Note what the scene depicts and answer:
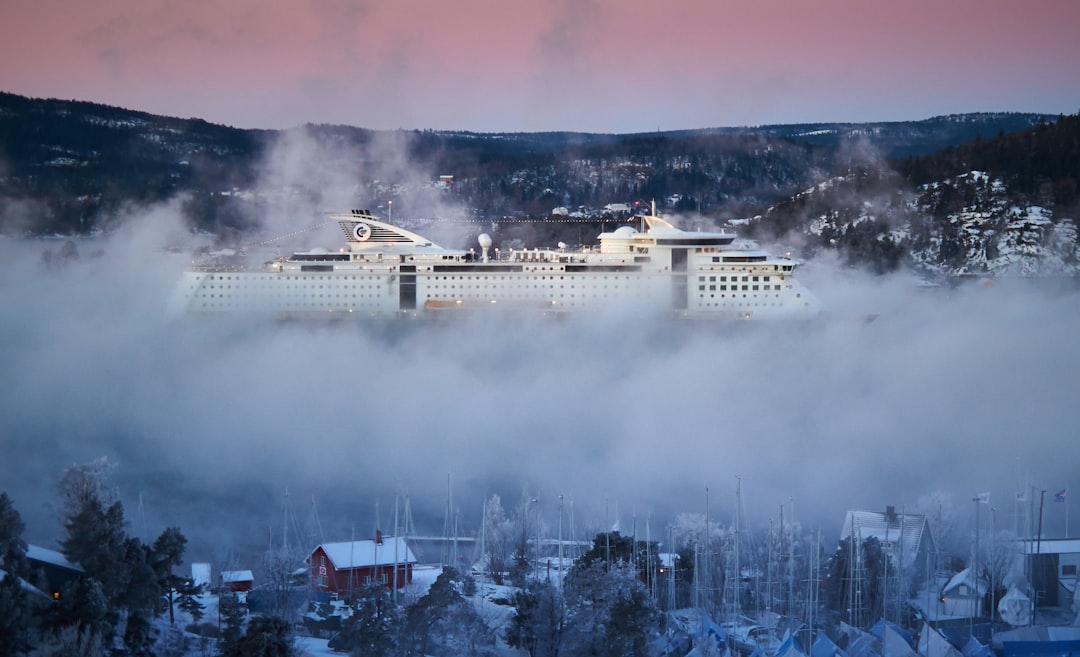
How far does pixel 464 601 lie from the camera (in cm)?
1202

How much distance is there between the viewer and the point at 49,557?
40.8ft

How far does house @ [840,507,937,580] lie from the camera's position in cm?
1403

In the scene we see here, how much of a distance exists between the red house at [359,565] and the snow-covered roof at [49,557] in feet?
7.55

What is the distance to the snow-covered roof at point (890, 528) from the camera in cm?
1433

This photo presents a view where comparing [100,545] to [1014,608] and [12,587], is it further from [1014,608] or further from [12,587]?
[1014,608]

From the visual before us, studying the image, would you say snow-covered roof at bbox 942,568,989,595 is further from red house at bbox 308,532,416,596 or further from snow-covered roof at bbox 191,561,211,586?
snow-covered roof at bbox 191,561,211,586

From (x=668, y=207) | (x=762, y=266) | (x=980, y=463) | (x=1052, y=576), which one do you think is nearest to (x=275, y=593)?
(x=1052, y=576)

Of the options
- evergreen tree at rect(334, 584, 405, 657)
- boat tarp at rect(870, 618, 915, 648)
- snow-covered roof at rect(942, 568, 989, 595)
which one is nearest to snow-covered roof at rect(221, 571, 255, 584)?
evergreen tree at rect(334, 584, 405, 657)

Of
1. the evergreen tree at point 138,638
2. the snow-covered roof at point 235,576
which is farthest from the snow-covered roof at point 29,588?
the snow-covered roof at point 235,576

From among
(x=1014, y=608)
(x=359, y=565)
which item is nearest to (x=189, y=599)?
(x=359, y=565)

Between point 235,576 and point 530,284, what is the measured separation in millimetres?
13779

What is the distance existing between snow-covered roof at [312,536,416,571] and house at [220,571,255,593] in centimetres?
78

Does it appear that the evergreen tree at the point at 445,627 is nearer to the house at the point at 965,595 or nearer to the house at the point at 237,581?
the house at the point at 237,581

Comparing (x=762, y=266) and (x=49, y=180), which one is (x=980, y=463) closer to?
(x=762, y=266)
